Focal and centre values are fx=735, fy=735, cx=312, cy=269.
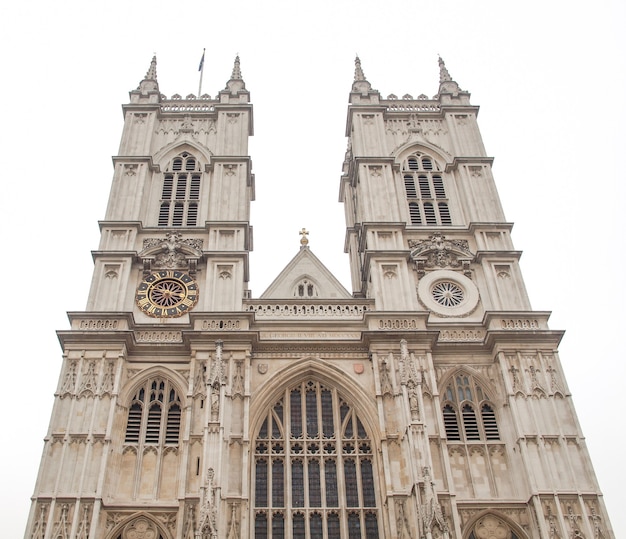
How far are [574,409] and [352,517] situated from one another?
25.2 ft

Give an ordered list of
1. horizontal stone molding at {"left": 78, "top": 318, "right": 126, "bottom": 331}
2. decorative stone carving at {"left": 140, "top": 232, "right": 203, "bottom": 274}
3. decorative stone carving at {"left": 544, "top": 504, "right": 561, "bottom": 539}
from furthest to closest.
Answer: decorative stone carving at {"left": 140, "top": 232, "right": 203, "bottom": 274}
horizontal stone molding at {"left": 78, "top": 318, "right": 126, "bottom": 331}
decorative stone carving at {"left": 544, "top": 504, "right": 561, "bottom": 539}

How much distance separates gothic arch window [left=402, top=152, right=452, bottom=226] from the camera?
2905 cm

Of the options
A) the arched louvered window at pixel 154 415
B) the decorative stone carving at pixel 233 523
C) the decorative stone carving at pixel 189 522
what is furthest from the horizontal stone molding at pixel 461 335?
the decorative stone carving at pixel 189 522

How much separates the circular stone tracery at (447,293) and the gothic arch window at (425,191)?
10.3 ft

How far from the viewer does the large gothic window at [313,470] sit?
68.7 ft

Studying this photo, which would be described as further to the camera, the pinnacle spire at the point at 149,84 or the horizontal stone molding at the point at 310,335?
the pinnacle spire at the point at 149,84

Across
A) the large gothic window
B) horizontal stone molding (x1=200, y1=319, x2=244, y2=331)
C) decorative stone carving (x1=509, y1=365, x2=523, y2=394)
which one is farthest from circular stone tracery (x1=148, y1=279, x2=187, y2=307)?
decorative stone carving (x1=509, y1=365, x2=523, y2=394)

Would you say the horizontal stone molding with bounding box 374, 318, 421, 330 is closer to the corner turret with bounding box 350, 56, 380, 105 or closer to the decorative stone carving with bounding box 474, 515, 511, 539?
the decorative stone carving with bounding box 474, 515, 511, 539

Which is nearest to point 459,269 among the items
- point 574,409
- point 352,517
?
point 574,409

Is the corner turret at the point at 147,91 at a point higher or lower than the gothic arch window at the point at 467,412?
higher

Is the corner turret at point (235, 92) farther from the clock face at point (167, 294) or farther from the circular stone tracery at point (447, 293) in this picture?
the circular stone tracery at point (447, 293)

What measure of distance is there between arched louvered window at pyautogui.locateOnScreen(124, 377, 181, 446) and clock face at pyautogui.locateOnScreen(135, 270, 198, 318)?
2.76m

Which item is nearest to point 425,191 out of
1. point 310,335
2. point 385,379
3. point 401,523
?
point 310,335

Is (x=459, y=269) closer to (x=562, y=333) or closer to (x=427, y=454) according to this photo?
(x=562, y=333)
